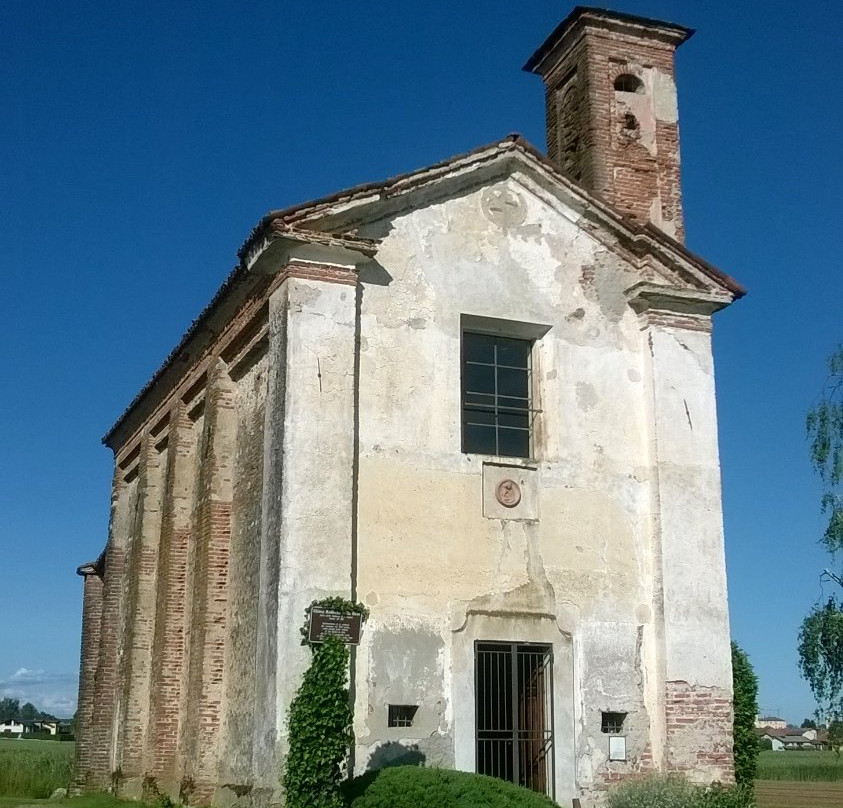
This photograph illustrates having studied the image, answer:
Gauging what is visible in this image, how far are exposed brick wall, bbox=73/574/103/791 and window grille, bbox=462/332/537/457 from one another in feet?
35.9

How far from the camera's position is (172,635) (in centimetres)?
1636

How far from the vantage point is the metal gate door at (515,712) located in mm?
12406

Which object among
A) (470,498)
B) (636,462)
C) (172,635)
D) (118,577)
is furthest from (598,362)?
(118,577)

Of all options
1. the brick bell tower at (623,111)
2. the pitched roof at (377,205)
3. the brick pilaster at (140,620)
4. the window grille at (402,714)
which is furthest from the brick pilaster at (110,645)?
the brick bell tower at (623,111)

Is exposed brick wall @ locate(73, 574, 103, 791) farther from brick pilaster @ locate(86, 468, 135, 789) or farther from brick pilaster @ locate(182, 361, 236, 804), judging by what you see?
brick pilaster @ locate(182, 361, 236, 804)

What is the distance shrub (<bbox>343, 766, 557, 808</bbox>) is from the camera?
389 inches

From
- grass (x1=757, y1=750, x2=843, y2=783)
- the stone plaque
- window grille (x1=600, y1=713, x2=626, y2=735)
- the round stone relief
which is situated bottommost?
grass (x1=757, y1=750, x2=843, y2=783)

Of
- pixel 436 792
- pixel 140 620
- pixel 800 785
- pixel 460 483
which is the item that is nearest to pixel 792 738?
pixel 800 785

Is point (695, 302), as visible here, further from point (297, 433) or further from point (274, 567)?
point (274, 567)

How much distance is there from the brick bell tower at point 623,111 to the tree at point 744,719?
6.31 m

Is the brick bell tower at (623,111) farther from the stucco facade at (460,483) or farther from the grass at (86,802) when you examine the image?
the grass at (86,802)

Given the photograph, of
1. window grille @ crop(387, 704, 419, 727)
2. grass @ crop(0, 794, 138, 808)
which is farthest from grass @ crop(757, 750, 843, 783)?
window grille @ crop(387, 704, 419, 727)

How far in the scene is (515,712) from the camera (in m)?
12.6

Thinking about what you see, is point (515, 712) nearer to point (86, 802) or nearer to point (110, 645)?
point (86, 802)
